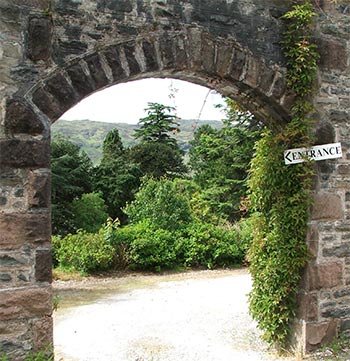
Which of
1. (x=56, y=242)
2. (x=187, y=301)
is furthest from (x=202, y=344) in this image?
(x=56, y=242)

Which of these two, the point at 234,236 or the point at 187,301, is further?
the point at 234,236

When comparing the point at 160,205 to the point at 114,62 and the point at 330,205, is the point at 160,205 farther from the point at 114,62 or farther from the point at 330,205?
the point at 114,62

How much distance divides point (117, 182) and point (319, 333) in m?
13.2

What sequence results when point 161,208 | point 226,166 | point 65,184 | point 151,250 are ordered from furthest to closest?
1. point 226,166
2. point 65,184
3. point 161,208
4. point 151,250

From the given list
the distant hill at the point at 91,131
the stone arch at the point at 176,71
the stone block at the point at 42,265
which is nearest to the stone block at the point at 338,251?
the stone arch at the point at 176,71

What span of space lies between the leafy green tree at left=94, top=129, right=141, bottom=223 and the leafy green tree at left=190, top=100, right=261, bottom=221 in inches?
108

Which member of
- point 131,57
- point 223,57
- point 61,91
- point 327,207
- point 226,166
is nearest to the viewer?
point 61,91

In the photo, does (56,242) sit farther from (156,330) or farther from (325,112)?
(325,112)

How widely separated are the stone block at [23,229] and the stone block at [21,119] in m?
0.67

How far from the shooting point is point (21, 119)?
3689mm

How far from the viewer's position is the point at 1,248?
11.9ft

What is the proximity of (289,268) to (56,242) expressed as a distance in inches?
256

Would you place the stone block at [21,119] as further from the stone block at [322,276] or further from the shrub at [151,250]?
the shrub at [151,250]

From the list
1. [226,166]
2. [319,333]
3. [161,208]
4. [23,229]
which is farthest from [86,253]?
[226,166]
